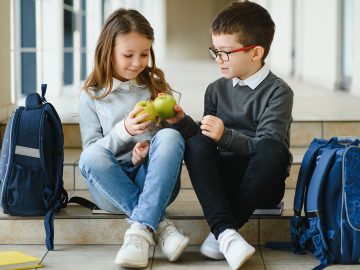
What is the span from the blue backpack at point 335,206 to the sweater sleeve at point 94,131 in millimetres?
701

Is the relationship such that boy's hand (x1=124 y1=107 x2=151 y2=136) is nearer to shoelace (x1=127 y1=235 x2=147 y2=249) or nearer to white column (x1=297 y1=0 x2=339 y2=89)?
shoelace (x1=127 y1=235 x2=147 y2=249)

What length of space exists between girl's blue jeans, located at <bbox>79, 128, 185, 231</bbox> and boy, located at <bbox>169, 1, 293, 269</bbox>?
0.08 metres

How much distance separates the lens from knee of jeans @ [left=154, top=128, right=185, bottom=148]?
2.57 metres

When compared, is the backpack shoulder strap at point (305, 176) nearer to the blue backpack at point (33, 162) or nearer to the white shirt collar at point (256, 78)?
the white shirt collar at point (256, 78)

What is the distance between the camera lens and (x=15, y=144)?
2.74m

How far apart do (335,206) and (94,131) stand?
93cm

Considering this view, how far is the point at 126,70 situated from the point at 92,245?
681 millimetres

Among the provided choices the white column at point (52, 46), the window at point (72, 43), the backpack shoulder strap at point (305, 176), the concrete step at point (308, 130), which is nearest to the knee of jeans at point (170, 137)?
the backpack shoulder strap at point (305, 176)

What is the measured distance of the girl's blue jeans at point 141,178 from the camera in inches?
100

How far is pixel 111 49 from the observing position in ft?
9.15

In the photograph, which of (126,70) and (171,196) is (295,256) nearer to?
(171,196)

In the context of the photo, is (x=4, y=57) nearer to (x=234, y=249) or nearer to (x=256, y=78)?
(x=256, y=78)

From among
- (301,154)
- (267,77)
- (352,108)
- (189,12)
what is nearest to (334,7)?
(352,108)

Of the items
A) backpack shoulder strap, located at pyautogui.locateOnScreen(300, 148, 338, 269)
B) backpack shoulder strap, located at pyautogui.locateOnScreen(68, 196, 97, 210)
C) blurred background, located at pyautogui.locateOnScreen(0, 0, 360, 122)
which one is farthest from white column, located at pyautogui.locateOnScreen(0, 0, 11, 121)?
backpack shoulder strap, located at pyautogui.locateOnScreen(300, 148, 338, 269)
